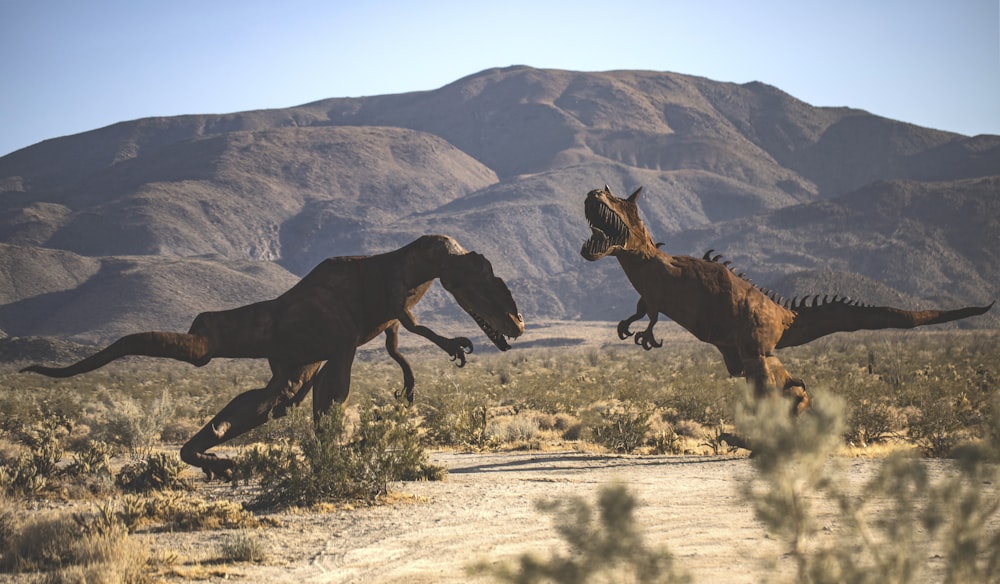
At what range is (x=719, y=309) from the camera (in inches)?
448

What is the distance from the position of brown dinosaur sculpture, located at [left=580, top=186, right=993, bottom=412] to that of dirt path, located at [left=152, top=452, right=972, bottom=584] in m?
1.30

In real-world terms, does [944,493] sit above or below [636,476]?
above

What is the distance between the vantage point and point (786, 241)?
10362 centimetres

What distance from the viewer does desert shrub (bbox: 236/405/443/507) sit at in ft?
31.5

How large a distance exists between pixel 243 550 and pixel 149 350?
9.66ft

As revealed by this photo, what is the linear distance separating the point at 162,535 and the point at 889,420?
12139mm

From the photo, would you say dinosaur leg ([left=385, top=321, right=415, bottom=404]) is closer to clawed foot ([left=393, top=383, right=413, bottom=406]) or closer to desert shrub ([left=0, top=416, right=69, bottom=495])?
clawed foot ([left=393, top=383, right=413, bottom=406])

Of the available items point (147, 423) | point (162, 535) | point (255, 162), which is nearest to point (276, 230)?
point (255, 162)

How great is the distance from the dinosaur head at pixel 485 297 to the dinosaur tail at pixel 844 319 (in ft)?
12.7

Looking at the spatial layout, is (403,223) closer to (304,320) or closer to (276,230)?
(276,230)

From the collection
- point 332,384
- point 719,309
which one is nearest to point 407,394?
point 332,384

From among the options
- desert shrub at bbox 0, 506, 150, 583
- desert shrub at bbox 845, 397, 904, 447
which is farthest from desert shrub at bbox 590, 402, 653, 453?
desert shrub at bbox 0, 506, 150, 583

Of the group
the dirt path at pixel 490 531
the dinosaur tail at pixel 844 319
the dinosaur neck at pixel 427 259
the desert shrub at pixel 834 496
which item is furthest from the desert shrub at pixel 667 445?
the desert shrub at pixel 834 496

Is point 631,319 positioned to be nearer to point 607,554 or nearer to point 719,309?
point 719,309
